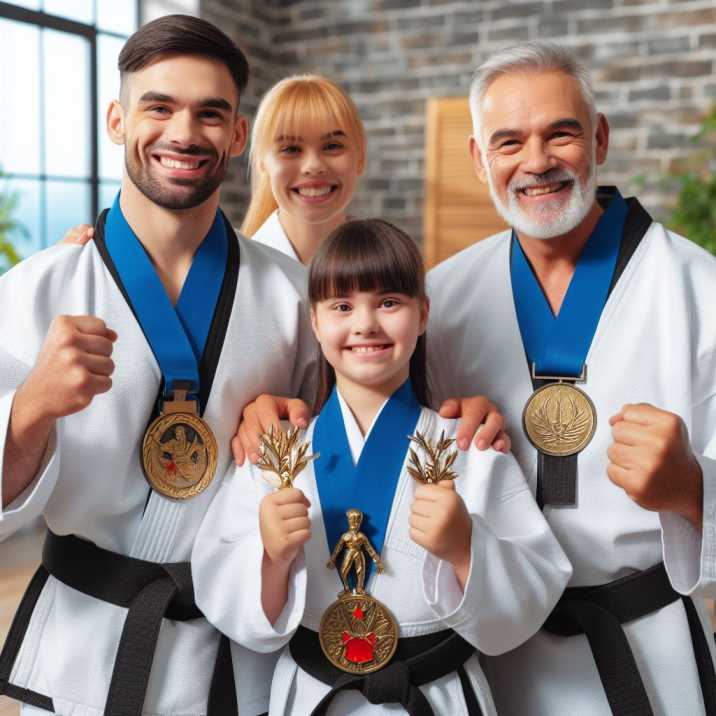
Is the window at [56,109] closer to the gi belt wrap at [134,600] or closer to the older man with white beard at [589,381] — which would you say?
the gi belt wrap at [134,600]

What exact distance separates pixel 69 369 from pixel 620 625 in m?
1.03

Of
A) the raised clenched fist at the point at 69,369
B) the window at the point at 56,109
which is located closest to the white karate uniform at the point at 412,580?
the raised clenched fist at the point at 69,369

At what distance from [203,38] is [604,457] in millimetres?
1059

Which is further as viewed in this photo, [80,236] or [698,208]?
[698,208]

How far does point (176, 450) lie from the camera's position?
154 centimetres

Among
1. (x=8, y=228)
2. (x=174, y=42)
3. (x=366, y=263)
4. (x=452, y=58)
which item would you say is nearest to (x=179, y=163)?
(x=174, y=42)

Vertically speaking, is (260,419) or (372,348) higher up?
(372,348)

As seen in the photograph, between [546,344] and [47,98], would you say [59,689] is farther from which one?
[47,98]

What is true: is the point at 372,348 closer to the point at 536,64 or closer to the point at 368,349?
the point at 368,349

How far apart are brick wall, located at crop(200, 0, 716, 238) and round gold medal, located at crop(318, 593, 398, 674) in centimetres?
437

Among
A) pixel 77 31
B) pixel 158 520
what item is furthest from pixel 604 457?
pixel 77 31

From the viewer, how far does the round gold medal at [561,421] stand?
1584mm

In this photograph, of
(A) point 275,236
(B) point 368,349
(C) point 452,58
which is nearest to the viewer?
(B) point 368,349

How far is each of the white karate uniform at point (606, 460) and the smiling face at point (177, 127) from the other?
0.69 meters
